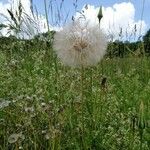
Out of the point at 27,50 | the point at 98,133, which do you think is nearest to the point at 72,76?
the point at 98,133

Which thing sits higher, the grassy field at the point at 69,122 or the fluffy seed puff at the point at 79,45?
the fluffy seed puff at the point at 79,45

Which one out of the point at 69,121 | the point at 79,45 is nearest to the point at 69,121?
the point at 69,121

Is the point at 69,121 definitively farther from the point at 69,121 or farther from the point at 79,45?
the point at 79,45

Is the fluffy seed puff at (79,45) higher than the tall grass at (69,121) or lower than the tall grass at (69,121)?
higher

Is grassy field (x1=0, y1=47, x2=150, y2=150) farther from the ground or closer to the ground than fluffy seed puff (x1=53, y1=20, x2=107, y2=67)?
closer to the ground

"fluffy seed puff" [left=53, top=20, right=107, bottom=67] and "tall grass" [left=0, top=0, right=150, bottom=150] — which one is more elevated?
"fluffy seed puff" [left=53, top=20, right=107, bottom=67]

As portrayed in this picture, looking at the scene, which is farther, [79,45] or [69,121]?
[69,121]

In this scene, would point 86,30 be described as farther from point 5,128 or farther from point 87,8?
point 87,8

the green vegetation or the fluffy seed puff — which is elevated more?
the fluffy seed puff
